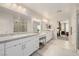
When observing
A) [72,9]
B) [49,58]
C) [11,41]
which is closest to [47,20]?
[72,9]

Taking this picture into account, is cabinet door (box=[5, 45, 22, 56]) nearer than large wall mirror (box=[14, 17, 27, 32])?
Yes

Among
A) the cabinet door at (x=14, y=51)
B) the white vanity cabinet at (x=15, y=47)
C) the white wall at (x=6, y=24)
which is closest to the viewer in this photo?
the white vanity cabinet at (x=15, y=47)

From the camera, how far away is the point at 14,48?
237 cm

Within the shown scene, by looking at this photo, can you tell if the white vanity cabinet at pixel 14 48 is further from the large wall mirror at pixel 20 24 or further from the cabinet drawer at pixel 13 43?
the large wall mirror at pixel 20 24

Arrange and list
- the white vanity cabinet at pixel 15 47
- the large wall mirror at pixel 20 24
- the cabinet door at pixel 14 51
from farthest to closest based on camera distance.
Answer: the large wall mirror at pixel 20 24 < the cabinet door at pixel 14 51 < the white vanity cabinet at pixel 15 47

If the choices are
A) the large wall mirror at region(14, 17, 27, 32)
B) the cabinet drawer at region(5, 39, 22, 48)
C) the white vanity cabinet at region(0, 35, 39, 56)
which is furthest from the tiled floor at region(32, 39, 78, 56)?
the cabinet drawer at region(5, 39, 22, 48)

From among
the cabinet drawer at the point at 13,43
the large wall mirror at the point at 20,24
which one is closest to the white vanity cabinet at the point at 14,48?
the cabinet drawer at the point at 13,43

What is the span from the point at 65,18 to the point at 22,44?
2.11 meters

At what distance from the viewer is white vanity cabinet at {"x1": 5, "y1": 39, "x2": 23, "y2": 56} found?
2136 mm

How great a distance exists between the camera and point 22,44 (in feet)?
9.03

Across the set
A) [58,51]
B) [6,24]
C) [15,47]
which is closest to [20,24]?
[6,24]

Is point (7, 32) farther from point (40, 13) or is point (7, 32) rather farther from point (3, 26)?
point (40, 13)

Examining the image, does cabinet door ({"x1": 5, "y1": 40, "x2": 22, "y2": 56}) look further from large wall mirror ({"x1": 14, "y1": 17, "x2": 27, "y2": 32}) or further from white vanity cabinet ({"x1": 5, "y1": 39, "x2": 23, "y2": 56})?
large wall mirror ({"x1": 14, "y1": 17, "x2": 27, "y2": 32})

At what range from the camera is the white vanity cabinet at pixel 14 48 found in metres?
2.14
